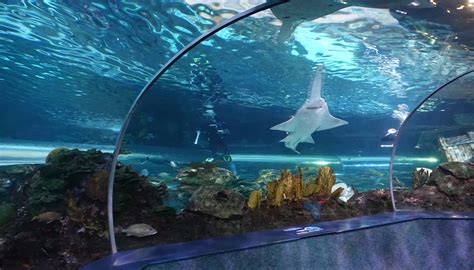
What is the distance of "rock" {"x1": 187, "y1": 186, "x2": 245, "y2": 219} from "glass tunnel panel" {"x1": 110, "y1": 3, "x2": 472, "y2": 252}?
0.06ft

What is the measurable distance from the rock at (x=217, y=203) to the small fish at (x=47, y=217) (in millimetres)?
2243

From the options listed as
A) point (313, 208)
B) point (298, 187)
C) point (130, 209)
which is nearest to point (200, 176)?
point (130, 209)

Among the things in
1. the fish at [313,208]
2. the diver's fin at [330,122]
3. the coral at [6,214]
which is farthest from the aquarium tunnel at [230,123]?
the diver's fin at [330,122]

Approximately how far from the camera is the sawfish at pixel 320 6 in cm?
716

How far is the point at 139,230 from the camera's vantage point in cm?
440

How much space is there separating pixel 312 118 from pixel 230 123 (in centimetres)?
1135

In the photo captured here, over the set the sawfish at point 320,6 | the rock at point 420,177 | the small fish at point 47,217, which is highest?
the sawfish at point 320,6

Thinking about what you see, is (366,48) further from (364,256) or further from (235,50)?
(364,256)

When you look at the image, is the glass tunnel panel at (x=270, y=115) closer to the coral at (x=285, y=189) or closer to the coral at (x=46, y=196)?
the coral at (x=285, y=189)

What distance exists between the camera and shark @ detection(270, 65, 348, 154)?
32.5ft

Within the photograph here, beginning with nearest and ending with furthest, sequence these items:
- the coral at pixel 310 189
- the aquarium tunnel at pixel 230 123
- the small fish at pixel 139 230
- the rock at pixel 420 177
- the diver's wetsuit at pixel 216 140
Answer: the aquarium tunnel at pixel 230 123, the small fish at pixel 139 230, the coral at pixel 310 189, the rock at pixel 420 177, the diver's wetsuit at pixel 216 140

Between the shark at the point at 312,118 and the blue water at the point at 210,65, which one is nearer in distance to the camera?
the blue water at the point at 210,65

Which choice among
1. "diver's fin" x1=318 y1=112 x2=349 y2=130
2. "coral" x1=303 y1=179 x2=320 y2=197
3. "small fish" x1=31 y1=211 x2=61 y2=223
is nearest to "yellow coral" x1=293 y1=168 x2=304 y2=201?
"coral" x1=303 y1=179 x2=320 y2=197

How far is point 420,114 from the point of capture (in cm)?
2027
